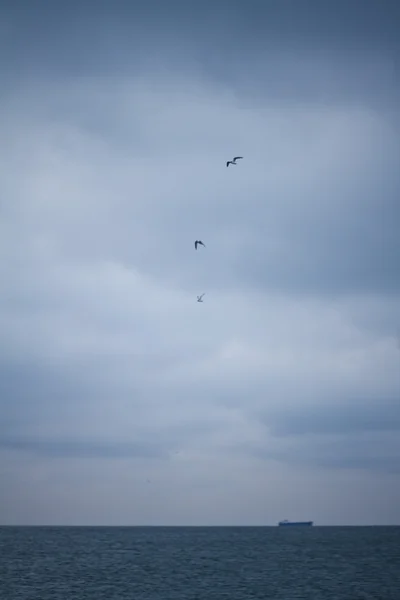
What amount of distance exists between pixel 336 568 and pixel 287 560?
62.8 feet

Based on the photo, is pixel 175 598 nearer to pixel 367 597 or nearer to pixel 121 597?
pixel 121 597

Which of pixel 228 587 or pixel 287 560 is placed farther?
pixel 287 560

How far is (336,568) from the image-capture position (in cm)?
11906

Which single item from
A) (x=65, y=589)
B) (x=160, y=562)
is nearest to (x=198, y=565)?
(x=160, y=562)

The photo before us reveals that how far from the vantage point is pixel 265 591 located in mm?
85625

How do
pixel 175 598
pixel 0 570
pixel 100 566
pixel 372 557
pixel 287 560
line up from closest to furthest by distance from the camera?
pixel 175 598 < pixel 0 570 < pixel 100 566 < pixel 287 560 < pixel 372 557

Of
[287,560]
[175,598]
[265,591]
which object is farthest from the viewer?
[287,560]

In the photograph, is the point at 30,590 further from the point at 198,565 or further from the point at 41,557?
the point at 41,557

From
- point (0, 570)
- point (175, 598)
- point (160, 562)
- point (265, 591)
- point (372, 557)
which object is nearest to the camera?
point (175, 598)

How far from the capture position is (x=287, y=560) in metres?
136

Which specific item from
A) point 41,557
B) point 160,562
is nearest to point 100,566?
point 160,562

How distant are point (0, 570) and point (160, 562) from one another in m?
31.7

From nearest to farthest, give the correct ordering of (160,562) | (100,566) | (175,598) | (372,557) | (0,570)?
1. (175,598)
2. (0,570)
3. (100,566)
4. (160,562)
5. (372,557)

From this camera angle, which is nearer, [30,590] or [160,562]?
[30,590]
